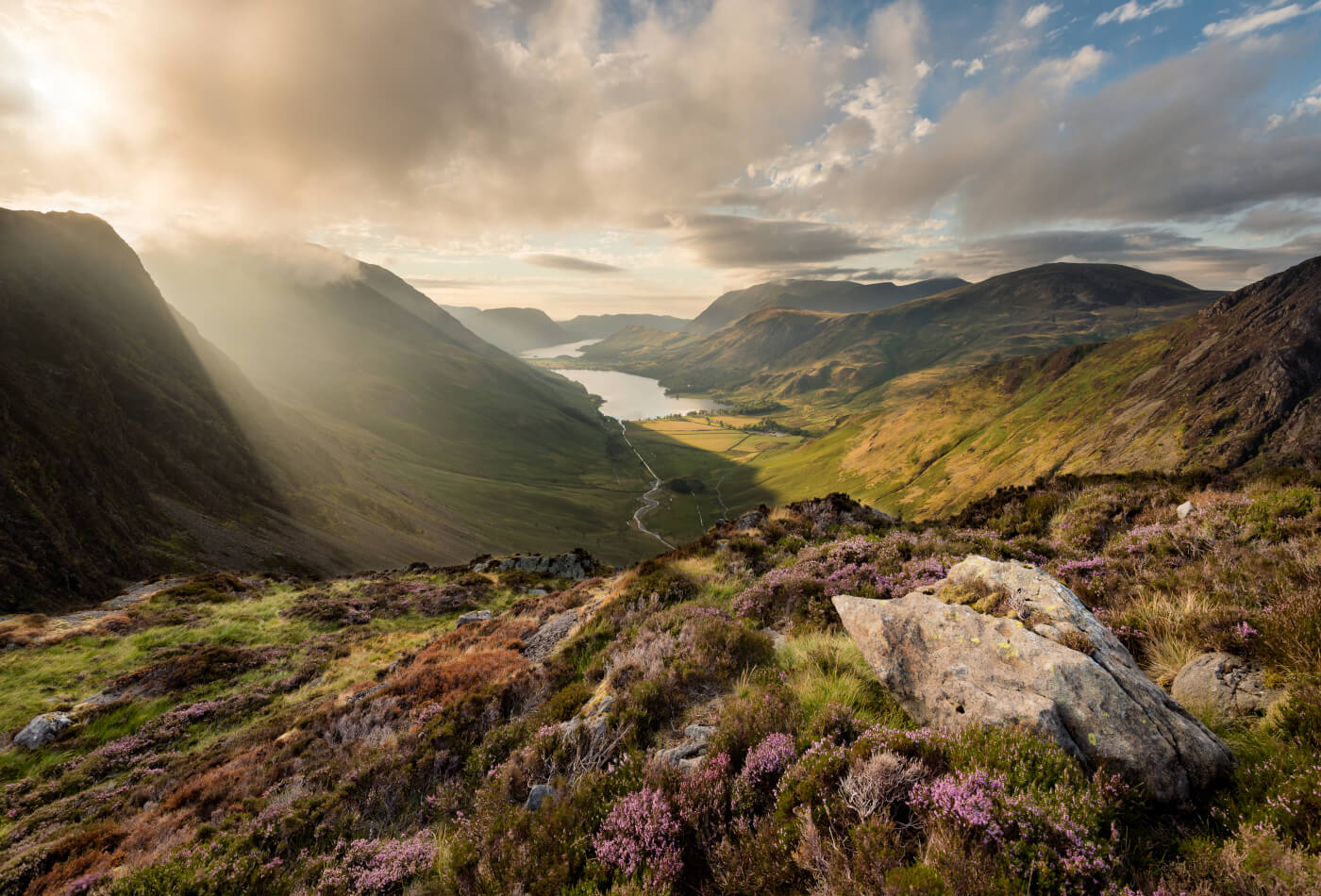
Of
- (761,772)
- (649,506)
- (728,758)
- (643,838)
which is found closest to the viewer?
(643,838)

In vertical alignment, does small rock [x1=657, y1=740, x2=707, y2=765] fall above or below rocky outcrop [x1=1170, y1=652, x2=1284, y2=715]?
below

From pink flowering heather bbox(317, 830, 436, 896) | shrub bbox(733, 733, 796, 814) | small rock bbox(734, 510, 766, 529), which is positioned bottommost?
small rock bbox(734, 510, 766, 529)

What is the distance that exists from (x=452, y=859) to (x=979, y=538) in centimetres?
1485

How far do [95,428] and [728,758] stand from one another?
88563 mm

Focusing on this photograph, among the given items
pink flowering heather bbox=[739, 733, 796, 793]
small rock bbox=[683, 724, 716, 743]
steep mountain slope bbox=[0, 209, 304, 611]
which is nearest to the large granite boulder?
pink flowering heather bbox=[739, 733, 796, 793]

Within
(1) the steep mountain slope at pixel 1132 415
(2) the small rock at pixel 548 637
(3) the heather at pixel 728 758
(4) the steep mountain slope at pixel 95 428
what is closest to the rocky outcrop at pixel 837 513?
(3) the heather at pixel 728 758

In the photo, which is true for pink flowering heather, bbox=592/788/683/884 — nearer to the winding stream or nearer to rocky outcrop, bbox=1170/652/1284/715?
rocky outcrop, bbox=1170/652/1284/715

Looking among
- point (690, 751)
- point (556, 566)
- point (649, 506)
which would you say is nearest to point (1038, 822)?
point (690, 751)

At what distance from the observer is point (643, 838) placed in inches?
201

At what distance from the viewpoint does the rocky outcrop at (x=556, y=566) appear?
4197 centimetres

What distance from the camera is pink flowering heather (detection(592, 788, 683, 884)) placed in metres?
4.81

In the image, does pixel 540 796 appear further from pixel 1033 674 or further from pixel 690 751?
pixel 1033 674

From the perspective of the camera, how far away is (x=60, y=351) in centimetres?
6456

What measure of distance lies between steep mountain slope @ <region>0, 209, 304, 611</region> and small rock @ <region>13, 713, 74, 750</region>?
1321 inches
